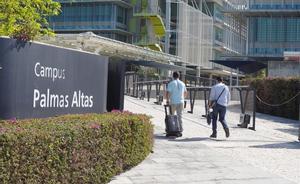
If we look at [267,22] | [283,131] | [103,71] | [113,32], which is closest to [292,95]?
[283,131]

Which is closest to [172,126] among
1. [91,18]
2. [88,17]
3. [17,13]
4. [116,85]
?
[116,85]

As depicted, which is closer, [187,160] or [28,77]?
[28,77]

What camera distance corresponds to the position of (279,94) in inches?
1059

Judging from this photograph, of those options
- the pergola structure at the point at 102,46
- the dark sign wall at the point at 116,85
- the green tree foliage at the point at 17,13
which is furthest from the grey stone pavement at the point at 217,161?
the pergola structure at the point at 102,46

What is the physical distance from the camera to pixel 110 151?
29.3ft

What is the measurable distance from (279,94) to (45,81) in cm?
2040

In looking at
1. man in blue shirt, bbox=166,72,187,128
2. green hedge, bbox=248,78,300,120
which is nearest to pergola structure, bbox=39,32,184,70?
green hedge, bbox=248,78,300,120

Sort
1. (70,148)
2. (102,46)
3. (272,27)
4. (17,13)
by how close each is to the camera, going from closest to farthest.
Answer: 1. (70,148)
2. (17,13)
3. (102,46)
4. (272,27)

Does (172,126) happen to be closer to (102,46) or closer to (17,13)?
(17,13)

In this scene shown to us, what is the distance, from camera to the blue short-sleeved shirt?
15.6m

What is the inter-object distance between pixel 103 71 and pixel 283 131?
1210cm

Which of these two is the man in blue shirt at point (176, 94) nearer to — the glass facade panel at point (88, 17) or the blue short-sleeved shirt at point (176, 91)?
the blue short-sleeved shirt at point (176, 91)

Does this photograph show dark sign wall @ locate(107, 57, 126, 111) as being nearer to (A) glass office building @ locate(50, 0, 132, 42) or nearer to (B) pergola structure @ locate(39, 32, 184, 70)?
(B) pergola structure @ locate(39, 32, 184, 70)

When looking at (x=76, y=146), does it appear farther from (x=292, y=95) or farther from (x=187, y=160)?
(x=292, y=95)
